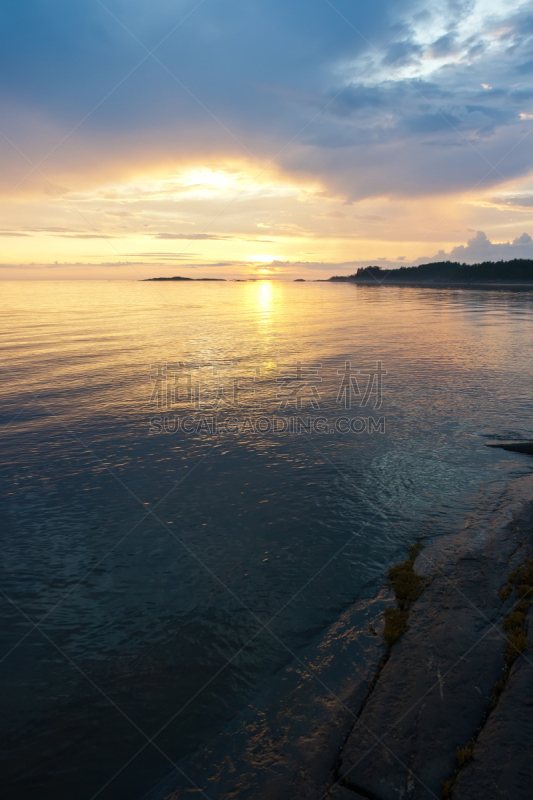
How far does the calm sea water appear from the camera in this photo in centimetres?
645

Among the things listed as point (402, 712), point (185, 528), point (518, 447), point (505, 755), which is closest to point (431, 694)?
point (402, 712)

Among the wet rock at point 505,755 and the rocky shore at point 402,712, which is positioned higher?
the wet rock at point 505,755

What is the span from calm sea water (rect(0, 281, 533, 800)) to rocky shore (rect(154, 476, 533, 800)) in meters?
0.59

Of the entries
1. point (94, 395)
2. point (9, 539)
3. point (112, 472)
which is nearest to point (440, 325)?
point (94, 395)

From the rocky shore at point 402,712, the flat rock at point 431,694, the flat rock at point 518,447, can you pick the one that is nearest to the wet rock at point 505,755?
the rocky shore at point 402,712

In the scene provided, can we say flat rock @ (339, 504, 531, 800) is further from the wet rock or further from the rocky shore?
the wet rock

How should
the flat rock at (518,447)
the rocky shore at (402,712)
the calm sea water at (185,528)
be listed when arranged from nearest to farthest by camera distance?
the rocky shore at (402,712), the calm sea water at (185,528), the flat rock at (518,447)

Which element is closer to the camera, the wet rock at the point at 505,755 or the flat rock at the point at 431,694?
the wet rock at the point at 505,755

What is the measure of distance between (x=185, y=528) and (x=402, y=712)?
6809 millimetres

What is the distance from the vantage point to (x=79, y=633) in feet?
26.2

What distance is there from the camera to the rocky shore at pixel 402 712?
4980 millimetres

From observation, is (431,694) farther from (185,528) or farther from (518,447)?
(518,447)

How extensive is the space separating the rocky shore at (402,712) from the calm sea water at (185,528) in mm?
590

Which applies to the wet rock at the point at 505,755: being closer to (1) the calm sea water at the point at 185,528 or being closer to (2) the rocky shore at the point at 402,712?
(2) the rocky shore at the point at 402,712
